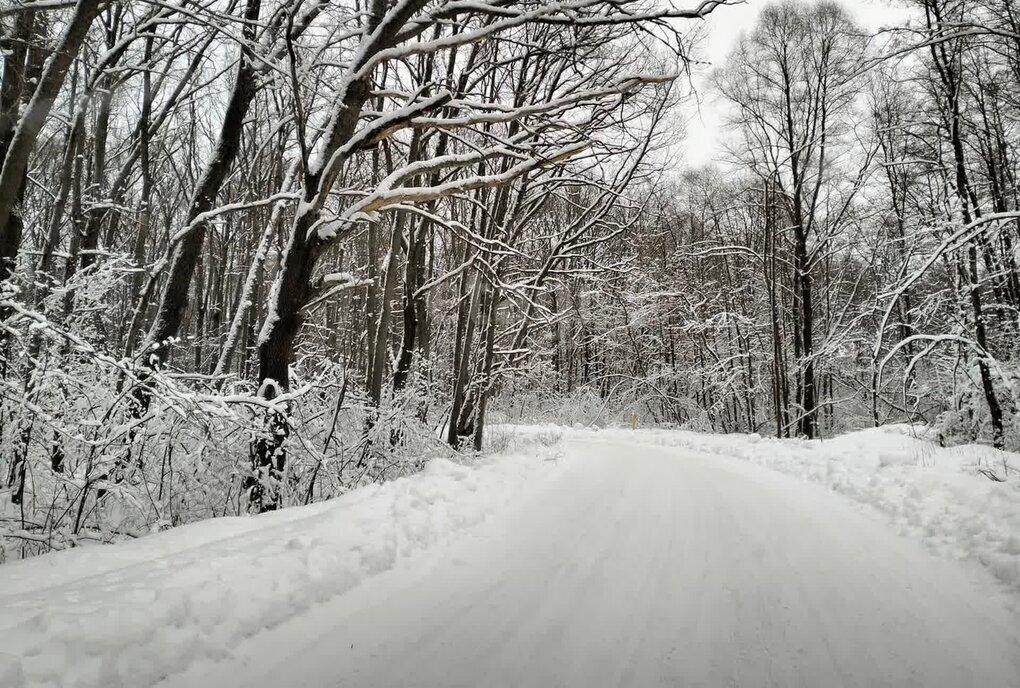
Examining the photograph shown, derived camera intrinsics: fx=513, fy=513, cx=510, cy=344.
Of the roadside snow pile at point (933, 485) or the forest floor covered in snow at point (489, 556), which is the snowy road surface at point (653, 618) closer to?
the forest floor covered in snow at point (489, 556)

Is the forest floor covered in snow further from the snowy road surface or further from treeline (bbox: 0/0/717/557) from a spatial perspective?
treeline (bbox: 0/0/717/557)

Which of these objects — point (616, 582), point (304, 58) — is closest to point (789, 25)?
point (304, 58)

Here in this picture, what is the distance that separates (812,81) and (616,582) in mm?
18050

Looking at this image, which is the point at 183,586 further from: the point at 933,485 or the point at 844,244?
the point at 844,244

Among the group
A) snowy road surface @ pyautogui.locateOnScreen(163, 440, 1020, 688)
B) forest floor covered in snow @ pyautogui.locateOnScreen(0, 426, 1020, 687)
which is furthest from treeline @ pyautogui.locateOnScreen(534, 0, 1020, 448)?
snowy road surface @ pyautogui.locateOnScreen(163, 440, 1020, 688)

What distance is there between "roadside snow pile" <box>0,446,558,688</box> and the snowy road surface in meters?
0.14

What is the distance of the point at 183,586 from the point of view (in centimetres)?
279

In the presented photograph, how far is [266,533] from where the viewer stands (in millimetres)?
3770

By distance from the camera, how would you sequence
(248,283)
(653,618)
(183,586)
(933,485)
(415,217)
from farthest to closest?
(415,217), (248,283), (933,485), (653,618), (183,586)

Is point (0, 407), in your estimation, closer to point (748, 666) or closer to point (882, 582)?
point (748, 666)

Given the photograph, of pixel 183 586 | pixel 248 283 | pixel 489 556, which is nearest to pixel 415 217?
pixel 248 283

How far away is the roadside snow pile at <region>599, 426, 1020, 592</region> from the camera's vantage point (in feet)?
14.2

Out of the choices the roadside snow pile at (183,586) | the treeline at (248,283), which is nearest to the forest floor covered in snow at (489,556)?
the roadside snow pile at (183,586)

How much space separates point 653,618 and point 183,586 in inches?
108
